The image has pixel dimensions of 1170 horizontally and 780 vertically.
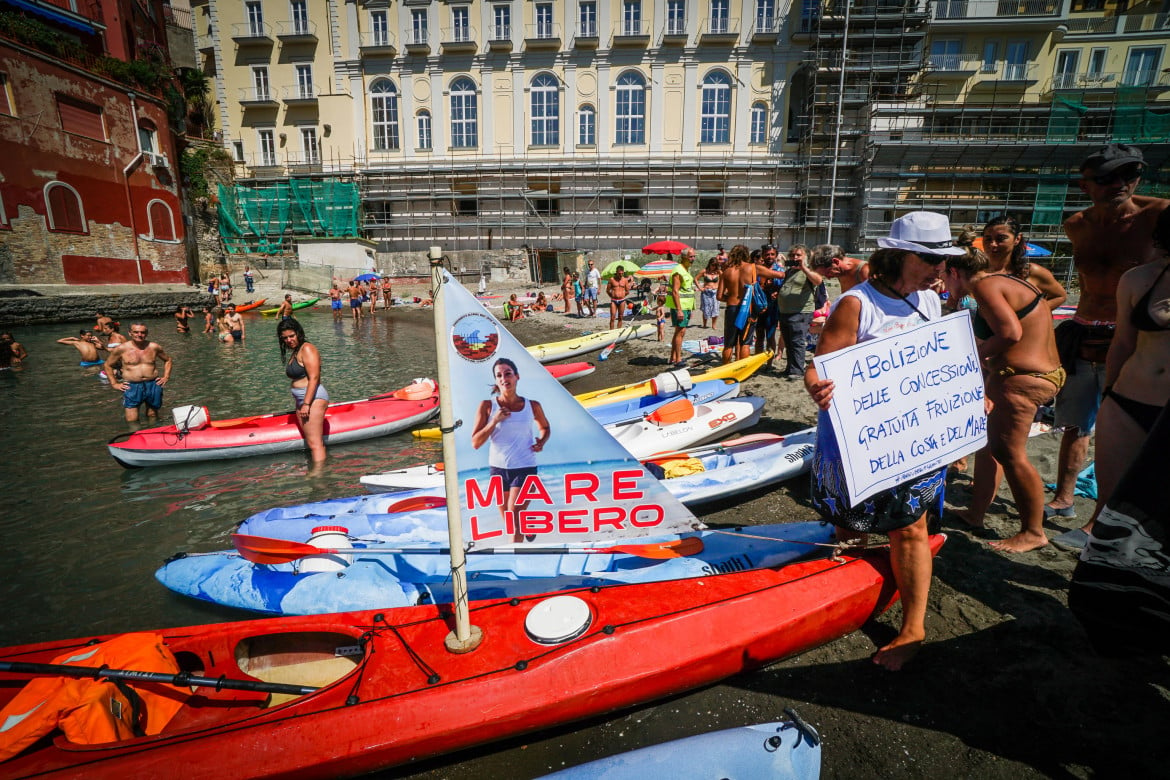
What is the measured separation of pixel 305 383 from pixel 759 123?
33.5m

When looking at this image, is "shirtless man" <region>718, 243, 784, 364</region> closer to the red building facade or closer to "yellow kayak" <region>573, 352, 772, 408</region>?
"yellow kayak" <region>573, 352, 772, 408</region>

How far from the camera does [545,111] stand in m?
34.1

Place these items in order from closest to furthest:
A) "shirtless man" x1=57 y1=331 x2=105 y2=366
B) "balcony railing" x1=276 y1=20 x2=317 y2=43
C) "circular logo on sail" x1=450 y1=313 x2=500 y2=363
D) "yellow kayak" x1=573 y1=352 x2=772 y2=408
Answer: "circular logo on sail" x1=450 y1=313 x2=500 y2=363 → "yellow kayak" x1=573 y1=352 x2=772 y2=408 → "shirtless man" x1=57 y1=331 x2=105 y2=366 → "balcony railing" x1=276 y1=20 x2=317 y2=43

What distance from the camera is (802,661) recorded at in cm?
327

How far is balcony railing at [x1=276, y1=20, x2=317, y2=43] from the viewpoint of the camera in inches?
1406

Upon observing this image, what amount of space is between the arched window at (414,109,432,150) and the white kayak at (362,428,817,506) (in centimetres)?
3455

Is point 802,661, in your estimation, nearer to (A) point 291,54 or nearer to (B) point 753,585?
(B) point 753,585

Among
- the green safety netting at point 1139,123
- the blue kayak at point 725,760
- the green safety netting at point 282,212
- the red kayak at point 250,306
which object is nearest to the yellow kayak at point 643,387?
the blue kayak at point 725,760

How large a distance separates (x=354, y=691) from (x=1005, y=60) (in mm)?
44816

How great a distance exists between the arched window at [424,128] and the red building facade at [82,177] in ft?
45.5

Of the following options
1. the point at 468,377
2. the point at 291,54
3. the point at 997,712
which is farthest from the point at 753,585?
the point at 291,54

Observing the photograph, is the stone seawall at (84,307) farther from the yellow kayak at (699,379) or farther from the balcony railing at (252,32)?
the yellow kayak at (699,379)

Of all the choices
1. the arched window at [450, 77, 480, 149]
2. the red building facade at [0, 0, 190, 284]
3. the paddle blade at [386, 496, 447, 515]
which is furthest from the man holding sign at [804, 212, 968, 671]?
the arched window at [450, 77, 480, 149]

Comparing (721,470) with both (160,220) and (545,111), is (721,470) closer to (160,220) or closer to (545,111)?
(545,111)
